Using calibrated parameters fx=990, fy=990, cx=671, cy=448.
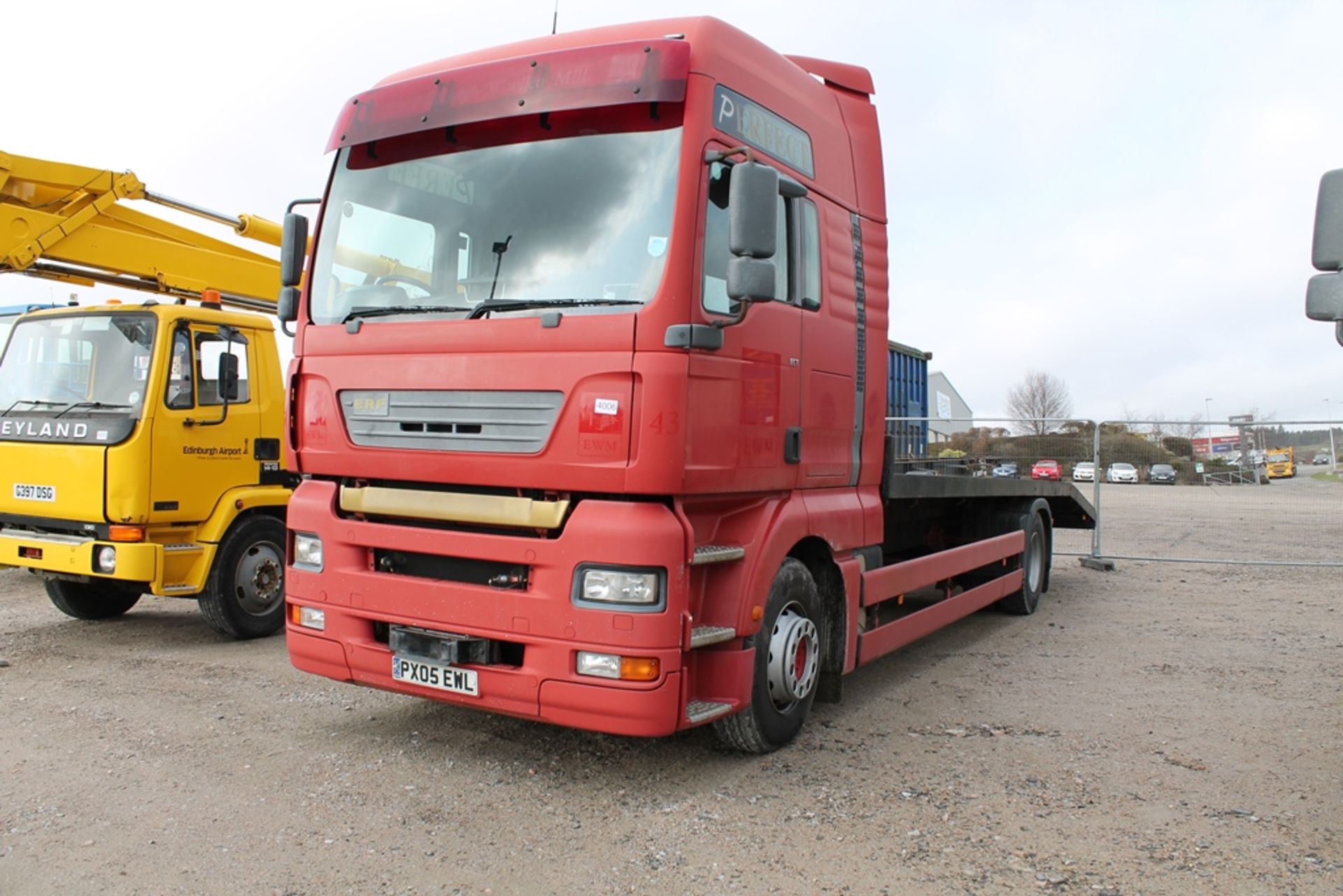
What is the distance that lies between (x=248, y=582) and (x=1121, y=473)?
1081cm

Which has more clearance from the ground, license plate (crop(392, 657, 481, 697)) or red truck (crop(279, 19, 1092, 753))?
red truck (crop(279, 19, 1092, 753))

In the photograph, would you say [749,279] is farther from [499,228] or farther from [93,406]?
[93,406]

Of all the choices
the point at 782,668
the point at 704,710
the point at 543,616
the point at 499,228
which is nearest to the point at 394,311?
the point at 499,228

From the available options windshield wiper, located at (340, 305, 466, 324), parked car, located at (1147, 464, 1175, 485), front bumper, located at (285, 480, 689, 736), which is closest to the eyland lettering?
windshield wiper, located at (340, 305, 466, 324)

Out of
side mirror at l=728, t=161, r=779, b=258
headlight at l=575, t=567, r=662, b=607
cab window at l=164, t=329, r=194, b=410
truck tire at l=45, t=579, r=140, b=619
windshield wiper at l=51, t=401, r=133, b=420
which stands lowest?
truck tire at l=45, t=579, r=140, b=619

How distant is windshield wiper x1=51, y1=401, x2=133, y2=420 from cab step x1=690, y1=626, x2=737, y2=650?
15.3 ft

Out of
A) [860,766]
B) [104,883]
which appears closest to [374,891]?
[104,883]

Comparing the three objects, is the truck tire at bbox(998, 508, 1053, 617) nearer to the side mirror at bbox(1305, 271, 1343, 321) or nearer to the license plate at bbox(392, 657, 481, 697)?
the side mirror at bbox(1305, 271, 1343, 321)

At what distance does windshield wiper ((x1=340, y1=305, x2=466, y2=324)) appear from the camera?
433 cm

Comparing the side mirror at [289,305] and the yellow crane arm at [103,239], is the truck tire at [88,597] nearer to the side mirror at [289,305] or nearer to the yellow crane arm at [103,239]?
the yellow crane arm at [103,239]

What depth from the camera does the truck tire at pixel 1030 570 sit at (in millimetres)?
8734

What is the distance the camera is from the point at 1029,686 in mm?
6219

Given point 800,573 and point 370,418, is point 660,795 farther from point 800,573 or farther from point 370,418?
point 370,418

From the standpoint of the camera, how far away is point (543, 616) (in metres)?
3.93
